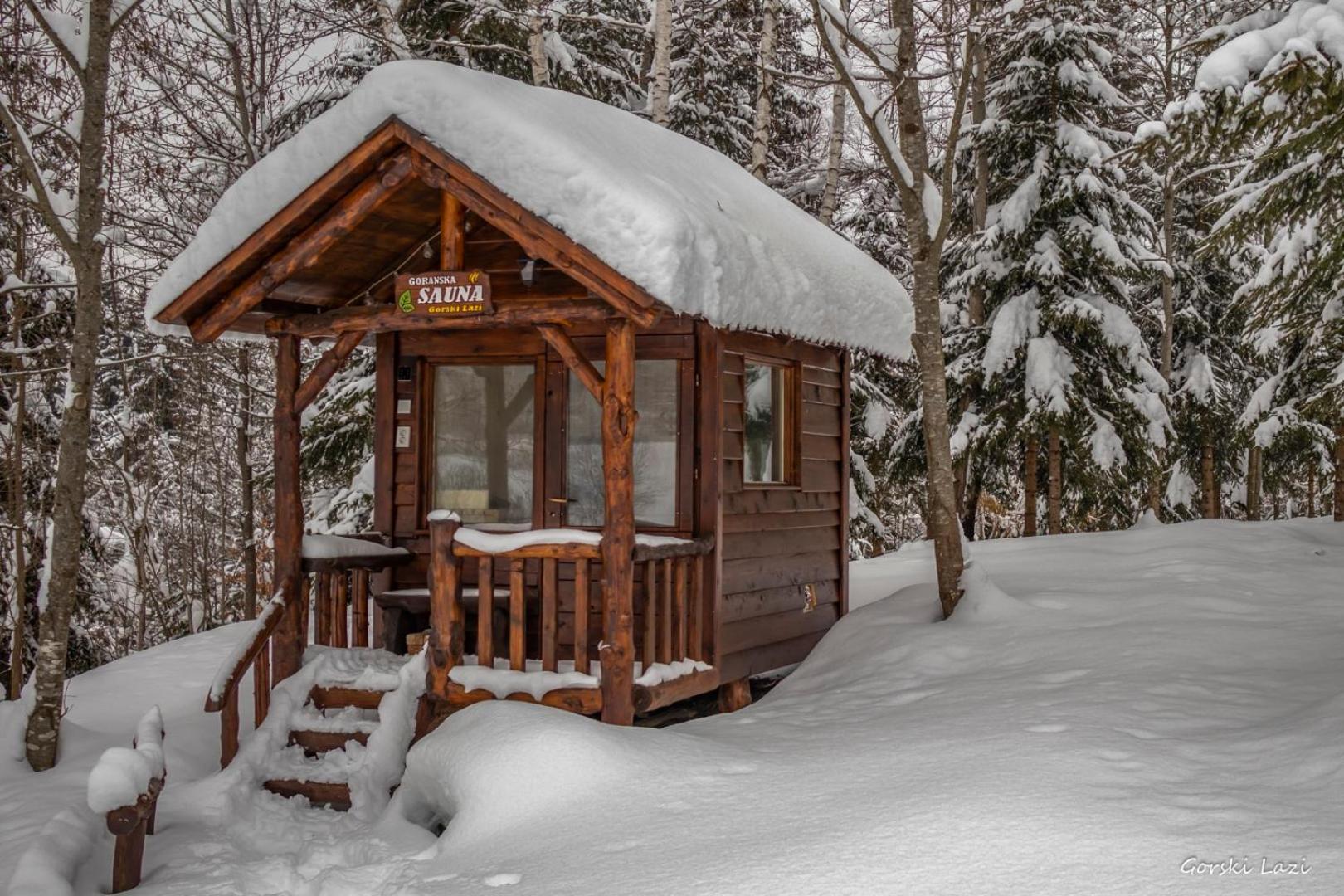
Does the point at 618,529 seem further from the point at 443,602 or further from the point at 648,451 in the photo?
the point at 648,451

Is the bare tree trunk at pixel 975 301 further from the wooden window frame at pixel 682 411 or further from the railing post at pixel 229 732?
the railing post at pixel 229 732

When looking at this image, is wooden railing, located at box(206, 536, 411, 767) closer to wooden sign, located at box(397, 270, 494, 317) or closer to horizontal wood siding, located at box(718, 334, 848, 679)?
wooden sign, located at box(397, 270, 494, 317)

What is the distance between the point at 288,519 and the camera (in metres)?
8.48

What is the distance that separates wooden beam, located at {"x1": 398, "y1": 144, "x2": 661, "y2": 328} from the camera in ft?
22.8

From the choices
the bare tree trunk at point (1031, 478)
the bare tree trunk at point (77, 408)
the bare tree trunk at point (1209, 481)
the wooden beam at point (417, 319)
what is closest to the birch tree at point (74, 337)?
the bare tree trunk at point (77, 408)

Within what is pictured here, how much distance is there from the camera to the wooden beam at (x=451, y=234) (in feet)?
25.3

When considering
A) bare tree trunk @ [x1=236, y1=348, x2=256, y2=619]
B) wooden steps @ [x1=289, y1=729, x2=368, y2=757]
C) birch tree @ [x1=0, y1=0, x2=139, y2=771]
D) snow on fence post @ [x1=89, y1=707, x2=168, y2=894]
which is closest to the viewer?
snow on fence post @ [x1=89, y1=707, x2=168, y2=894]

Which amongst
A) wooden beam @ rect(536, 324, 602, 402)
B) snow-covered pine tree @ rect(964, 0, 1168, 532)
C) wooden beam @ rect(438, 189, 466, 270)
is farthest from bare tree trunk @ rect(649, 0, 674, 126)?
wooden beam @ rect(536, 324, 602, 402)

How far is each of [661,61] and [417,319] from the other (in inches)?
308

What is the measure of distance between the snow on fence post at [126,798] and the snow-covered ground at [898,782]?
169 millimetres

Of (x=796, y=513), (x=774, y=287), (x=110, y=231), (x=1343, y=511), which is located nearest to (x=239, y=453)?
(x=110, y=231)

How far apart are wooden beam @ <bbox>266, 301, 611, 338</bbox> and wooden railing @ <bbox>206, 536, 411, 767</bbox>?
174cm

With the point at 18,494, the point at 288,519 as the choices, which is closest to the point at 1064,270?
the point at 288,519

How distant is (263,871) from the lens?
605 cm
